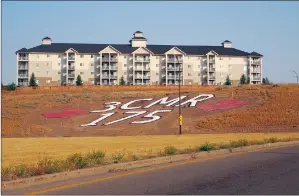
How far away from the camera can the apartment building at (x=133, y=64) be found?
306 ft

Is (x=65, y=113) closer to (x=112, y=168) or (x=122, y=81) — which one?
(x=122, y=81)

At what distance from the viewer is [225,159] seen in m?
15.3

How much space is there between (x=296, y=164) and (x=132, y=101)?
152ft

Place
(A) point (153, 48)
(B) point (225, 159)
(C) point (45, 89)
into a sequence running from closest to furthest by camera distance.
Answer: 1. (B) point (225, 159)
2. (C) point (45, 89)
3. (A) point (153, 48)

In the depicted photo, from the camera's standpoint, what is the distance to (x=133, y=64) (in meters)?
94.3

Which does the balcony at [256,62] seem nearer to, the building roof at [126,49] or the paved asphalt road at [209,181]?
the building roof at [126,49]

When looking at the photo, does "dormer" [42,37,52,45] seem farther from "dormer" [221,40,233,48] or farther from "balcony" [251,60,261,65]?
"balcony" [251,60,261,65]

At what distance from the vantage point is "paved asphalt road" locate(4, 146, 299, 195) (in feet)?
30.2

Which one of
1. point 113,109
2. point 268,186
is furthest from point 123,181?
point 113,109

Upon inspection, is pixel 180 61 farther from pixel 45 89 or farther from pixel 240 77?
pixel 45 89

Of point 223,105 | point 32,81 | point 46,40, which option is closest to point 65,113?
point 223,105

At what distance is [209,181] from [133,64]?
84480 mm

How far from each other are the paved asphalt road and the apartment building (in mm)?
79269

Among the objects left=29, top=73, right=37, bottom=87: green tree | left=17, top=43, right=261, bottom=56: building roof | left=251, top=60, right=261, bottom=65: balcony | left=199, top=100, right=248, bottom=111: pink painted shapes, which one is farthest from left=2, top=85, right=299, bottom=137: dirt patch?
left=251, top=60, right=261, bottom=65: balcony
